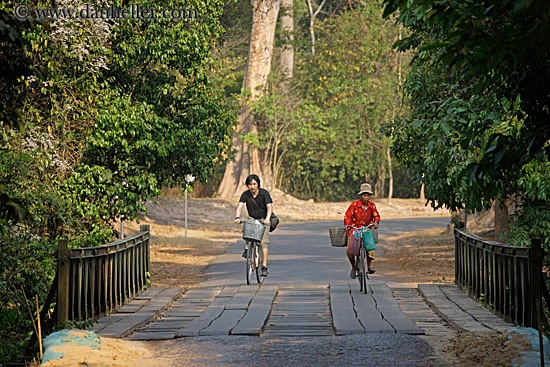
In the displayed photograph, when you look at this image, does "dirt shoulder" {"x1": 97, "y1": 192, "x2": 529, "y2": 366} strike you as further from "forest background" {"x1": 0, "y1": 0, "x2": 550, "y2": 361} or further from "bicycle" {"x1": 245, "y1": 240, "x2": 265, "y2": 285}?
"bicycle" {"x1": 245, "y1": 240, "x2": 265, "y2": 285}

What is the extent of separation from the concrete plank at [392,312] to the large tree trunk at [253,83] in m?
25.6

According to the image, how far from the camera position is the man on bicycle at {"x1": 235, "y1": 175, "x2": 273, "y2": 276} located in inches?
559

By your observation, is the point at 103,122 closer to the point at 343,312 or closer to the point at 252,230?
the point at 252,230

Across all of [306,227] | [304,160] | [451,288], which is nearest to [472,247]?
[451,288]

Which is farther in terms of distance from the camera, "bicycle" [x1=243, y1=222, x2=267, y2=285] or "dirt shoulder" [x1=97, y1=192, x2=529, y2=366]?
"bicycle" [x1=243, y1=222, x2=267, y2=285]

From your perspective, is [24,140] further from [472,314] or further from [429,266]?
[429,266]

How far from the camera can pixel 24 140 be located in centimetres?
1337

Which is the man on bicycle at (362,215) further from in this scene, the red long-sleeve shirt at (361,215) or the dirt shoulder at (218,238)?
the dirt shoulder at (218,238)

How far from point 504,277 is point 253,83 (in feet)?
106

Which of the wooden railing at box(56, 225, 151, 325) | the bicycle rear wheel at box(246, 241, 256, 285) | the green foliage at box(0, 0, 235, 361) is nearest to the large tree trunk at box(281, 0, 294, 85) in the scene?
the green foliage at box(0, 0, 235, 361)

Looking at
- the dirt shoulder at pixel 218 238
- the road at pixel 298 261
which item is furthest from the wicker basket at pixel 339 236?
the dirt shoulder at pixel 218 238

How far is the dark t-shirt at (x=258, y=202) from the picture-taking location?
14336mm

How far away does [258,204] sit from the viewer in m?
14.4

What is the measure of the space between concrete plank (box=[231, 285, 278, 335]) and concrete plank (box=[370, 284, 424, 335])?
1557 millimetres
